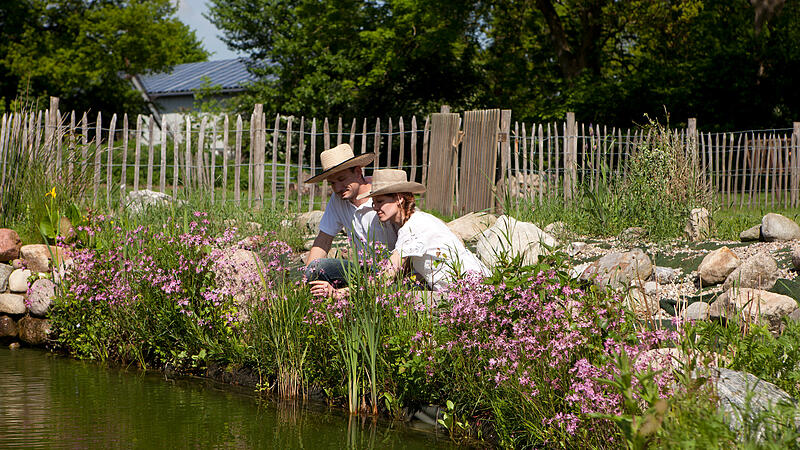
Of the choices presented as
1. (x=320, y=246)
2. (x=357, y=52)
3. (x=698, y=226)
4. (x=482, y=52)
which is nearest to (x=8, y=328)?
(x=320, y=246)

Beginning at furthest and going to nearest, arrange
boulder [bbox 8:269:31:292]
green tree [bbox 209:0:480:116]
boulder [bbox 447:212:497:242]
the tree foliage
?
green tree [bbox 209:0:480:116] < the tree foliage < boulder [bbox 447:212:497:242] < boulder [bbox 8:269:31:292]

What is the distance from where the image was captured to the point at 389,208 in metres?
4.78

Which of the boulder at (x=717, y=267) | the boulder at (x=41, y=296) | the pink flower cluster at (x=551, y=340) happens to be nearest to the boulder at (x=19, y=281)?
the boulder at (x=41, y=296)

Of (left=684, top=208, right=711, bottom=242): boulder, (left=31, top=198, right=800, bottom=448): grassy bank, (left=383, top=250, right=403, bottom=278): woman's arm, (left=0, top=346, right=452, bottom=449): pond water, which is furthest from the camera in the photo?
(left=684, top=208, right=711, bottom=242): boulder

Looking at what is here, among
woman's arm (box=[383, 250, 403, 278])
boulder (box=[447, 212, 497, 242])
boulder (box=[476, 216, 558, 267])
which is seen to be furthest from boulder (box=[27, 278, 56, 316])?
boulder (box=[447, 212, 497, 242])

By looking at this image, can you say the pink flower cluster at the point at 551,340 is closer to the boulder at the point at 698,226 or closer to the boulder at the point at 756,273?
the boulder at the point at 756,273

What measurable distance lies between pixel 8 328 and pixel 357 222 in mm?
3256

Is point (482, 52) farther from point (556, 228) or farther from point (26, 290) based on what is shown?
point (26, 290)

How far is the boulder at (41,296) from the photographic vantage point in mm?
6238

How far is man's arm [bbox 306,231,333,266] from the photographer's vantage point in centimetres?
551

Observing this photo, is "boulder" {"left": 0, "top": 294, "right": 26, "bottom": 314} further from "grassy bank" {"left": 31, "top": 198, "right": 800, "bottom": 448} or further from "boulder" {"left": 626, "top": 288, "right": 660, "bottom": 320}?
"boulder" {"left": 626, "top": 288, "right": 660, "bottom": 320}

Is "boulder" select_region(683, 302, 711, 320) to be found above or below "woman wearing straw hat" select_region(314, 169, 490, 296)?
below

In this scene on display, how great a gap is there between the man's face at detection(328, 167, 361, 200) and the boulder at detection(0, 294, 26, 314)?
2.96m

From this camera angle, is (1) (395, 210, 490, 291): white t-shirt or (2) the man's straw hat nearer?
(1) (395, 210, 490, 291): white t-shirt
